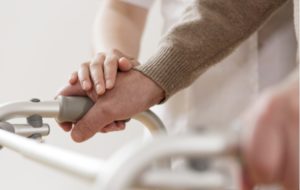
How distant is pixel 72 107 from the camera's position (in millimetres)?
552

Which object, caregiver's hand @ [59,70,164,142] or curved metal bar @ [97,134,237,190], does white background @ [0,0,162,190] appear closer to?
caregiver's hand @ [59,70,164,142]

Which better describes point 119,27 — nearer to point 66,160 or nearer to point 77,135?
point 77,135

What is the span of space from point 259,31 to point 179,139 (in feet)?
1.54

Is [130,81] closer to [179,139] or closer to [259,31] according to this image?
[259,31]

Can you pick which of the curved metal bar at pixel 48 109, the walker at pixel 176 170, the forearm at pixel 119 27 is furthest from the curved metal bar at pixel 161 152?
the forearm at pixel 119 27

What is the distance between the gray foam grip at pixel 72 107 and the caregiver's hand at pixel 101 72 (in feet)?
0.05

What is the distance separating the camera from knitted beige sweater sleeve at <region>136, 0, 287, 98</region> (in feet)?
1.89

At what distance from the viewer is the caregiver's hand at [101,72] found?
562mm

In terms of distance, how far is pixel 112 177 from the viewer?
19cm

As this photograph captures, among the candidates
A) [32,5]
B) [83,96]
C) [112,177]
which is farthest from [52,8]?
[112,177]

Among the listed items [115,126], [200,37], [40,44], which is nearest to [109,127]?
[115,126]

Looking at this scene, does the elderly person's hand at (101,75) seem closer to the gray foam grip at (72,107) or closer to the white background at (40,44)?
the gray foam grip at (72,107)

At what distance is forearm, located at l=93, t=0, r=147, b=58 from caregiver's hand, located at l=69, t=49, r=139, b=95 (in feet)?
0.73

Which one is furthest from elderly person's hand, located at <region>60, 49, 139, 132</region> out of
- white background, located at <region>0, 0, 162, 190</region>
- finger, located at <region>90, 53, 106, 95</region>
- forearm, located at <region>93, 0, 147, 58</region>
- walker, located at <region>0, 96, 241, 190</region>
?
white background, located at <region>0, 0, 162, 190</region>
